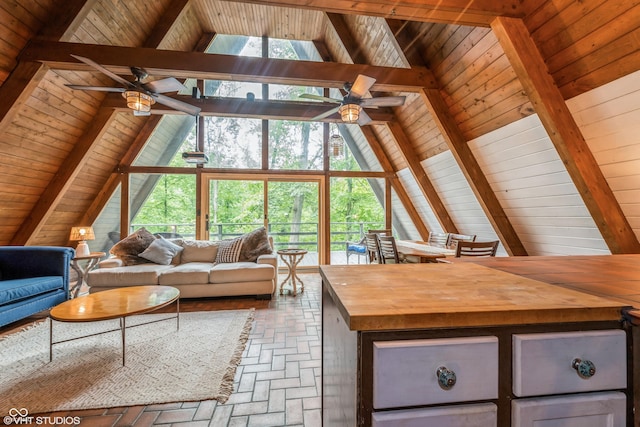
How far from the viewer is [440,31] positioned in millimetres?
3033

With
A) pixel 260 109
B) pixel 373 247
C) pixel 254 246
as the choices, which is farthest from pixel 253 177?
pixel 373 247

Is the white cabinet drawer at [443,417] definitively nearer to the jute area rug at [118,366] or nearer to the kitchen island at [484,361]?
the kitchen island at [484,361]

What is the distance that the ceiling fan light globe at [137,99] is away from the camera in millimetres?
2912

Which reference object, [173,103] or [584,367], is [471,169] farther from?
[173,103]

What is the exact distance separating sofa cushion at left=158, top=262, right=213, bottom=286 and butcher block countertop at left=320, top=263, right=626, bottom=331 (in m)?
3.06

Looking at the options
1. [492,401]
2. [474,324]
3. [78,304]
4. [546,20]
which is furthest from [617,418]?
[78,304]

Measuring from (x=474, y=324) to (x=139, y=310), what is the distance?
236 centimetres

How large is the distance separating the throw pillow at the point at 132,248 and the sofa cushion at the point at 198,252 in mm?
482

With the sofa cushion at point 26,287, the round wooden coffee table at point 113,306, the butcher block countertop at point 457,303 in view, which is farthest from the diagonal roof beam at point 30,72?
the butcher block countertop at point 457,303

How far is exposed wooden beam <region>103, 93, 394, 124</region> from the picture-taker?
14.4 feet

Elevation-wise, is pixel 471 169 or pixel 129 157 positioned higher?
pixel 129 157

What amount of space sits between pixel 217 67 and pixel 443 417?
3.46 metres

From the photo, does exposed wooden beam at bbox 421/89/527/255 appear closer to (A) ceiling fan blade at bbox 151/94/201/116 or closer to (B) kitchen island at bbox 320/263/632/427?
(A) ceiling fan blade at bbox 151/94/201/116

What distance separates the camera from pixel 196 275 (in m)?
3.69
